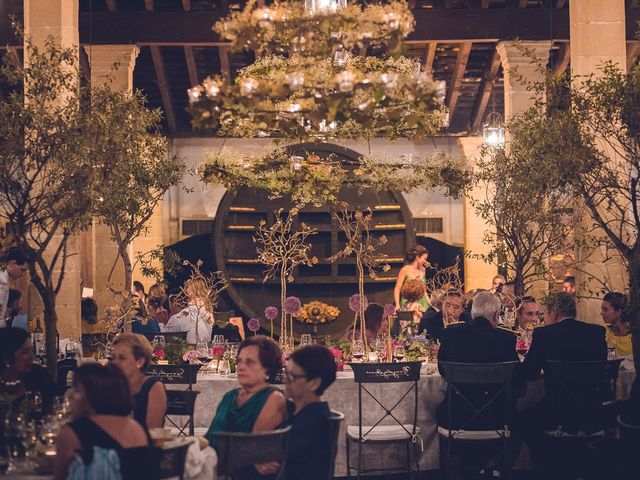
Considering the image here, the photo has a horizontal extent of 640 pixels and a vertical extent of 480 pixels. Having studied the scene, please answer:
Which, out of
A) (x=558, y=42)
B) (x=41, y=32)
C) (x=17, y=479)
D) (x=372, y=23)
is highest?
(x=558, y=42)

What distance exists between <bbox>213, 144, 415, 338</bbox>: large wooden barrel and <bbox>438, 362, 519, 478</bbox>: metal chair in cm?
534

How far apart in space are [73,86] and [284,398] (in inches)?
107

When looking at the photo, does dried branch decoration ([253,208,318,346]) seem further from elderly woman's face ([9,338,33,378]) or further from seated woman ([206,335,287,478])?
seated woman ([206,335,287,478])

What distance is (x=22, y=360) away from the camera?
532cm

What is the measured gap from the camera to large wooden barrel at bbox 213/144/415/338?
39.7 ft

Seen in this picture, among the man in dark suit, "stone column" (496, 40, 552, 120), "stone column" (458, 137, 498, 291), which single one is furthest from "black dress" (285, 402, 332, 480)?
"stone column" (458, 137, 498, 291)

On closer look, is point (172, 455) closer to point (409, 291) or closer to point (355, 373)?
point (355, 373)

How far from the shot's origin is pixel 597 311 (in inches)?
Answer: 354

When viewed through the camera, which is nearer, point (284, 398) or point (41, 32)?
point (284, 398)

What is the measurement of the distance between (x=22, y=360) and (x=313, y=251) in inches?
282

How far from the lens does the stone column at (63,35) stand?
29.0 ft

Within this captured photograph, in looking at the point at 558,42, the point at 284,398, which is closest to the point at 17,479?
the point at 284,398

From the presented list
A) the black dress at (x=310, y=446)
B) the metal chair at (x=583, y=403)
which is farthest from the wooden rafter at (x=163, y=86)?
the black dress at (x=310, y=446)

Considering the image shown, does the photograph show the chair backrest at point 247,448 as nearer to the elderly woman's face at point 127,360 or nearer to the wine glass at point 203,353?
the elderly woman's face at point 127,360
